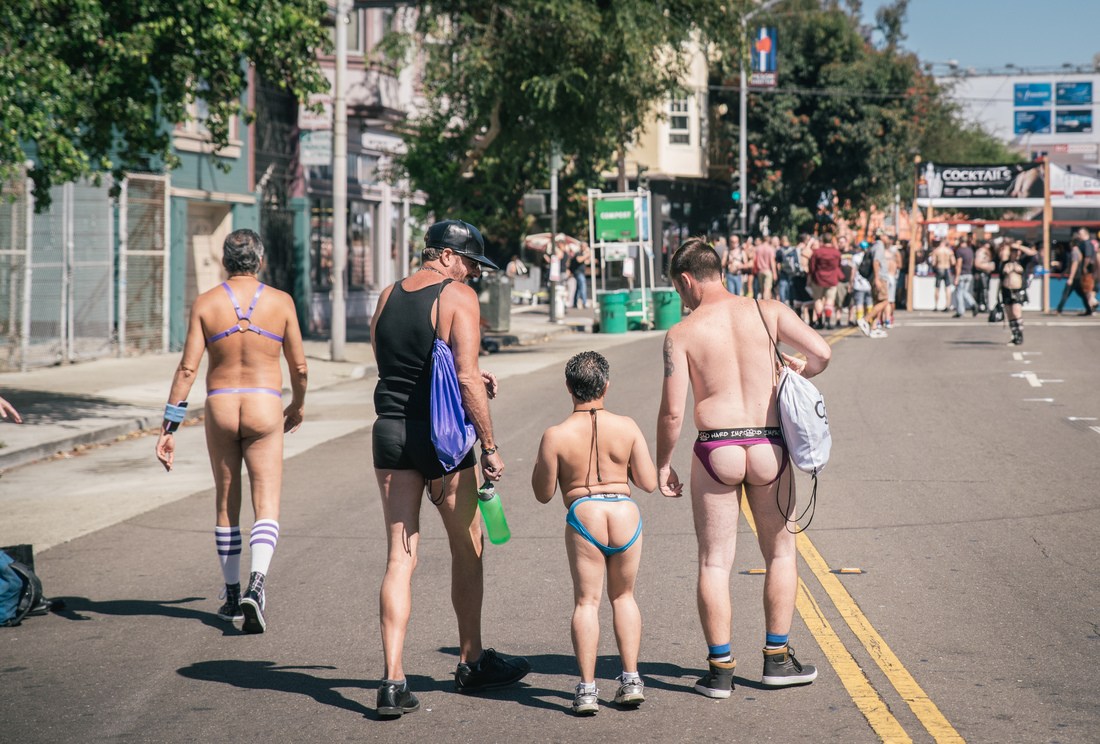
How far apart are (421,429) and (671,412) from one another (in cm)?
101

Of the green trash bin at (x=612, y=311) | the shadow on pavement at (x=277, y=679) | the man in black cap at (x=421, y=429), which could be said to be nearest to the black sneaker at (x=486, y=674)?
the man in black cap at (x=421, y=429)

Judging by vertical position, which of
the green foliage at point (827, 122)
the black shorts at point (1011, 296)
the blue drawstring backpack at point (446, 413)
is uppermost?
the green foliage at point (827, 122)

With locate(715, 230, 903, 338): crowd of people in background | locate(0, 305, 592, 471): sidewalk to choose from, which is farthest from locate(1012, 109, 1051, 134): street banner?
locate(0, 305, 592, 471): sidewalk

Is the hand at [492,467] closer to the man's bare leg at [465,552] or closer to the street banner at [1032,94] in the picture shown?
the man's bare leg at [465,552]

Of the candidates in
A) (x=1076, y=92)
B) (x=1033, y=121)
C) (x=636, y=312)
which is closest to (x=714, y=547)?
(x=636, y=312)

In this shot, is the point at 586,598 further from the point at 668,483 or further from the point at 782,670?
the point at 782,670

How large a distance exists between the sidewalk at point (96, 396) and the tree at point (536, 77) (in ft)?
15.4

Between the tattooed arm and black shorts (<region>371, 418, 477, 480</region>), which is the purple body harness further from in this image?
the tattooed arm

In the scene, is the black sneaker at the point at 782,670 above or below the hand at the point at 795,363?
below

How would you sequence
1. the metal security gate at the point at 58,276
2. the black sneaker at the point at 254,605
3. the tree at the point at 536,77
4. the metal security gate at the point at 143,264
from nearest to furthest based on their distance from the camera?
the black sneaker at the point at 254,605, the metal security gate at the point at 58,276, the metal security gate at the point at 143,264, the tree at the point at 536,77

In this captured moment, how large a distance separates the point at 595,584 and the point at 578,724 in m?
0.53

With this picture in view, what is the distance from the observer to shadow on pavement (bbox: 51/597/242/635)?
7.25 metres

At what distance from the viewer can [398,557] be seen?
18.3 feet

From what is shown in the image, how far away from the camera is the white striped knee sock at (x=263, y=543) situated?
273 inches
